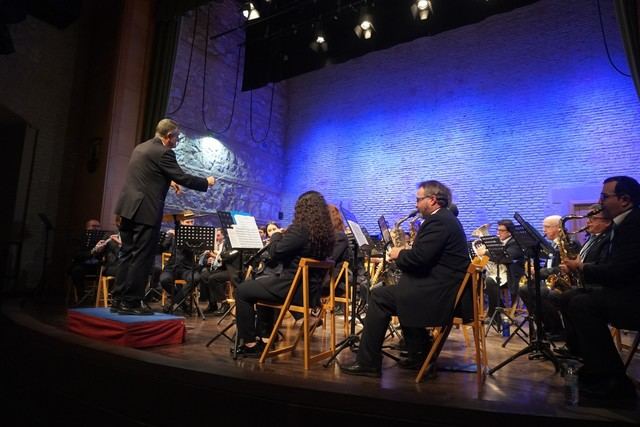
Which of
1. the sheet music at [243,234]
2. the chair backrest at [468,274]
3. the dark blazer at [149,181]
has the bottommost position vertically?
the chair backrest at [468,274]

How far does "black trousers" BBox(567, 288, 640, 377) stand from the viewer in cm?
261

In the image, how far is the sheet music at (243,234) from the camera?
3.74m

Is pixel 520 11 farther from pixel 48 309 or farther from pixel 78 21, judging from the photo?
pixel 48 309

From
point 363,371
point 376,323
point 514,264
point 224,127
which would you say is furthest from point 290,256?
point 224,127

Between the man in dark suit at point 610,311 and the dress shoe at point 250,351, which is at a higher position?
the man in dark suit at point 610,311

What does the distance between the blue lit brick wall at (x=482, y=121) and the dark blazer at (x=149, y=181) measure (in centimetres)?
748

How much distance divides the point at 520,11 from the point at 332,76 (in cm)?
490

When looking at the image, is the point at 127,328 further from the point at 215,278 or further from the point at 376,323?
the point at 215,278

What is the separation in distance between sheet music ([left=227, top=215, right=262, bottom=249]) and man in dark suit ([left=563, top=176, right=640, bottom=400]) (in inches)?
95.7

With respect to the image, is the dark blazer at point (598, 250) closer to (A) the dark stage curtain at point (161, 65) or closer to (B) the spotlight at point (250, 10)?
(A) the dark stage curtain at point (161, 65)

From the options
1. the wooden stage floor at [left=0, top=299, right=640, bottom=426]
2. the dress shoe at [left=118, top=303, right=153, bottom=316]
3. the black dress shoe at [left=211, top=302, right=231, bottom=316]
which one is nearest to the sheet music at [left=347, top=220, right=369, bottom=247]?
the wooden stage floor at [left=0, top=299, right=640, bottom=426]

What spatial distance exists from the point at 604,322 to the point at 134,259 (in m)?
3.39

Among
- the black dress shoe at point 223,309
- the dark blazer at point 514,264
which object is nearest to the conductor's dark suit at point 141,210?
the black dress shoe at point 223,309

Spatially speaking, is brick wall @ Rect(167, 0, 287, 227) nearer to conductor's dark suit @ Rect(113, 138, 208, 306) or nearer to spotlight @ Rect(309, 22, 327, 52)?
spotlight @ Rect(309, 22, 327, 52)
